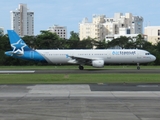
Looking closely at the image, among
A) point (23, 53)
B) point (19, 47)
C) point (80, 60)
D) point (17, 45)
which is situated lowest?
point (80, 60)

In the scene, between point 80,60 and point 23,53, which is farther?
point 23,53

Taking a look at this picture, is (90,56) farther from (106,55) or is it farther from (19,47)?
(19,47)

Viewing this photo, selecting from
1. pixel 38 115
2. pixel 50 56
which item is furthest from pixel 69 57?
pixel 38 115

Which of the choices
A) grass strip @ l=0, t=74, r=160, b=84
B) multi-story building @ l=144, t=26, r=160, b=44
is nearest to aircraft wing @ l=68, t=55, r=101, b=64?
grass strip @ l=0, t=74, r=160, b=84

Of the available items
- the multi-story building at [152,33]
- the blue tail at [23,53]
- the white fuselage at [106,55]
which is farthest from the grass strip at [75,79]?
the multi-story building at [152,33]

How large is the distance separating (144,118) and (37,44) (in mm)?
82831

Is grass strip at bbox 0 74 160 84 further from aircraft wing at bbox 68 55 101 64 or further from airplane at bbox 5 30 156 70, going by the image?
airplane at bbox 5 30 156 70

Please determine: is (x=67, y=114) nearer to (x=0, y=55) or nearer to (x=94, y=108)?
(x=94, y=108)

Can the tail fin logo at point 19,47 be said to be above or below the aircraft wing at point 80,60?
above

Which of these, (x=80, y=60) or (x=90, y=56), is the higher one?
(x=90, y=56)

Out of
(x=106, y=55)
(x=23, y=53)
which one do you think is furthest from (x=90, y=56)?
(x=23, y=53)

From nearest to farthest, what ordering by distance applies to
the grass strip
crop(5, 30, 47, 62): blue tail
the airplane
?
the grass strip
the airplane
crop(5, 30, 47, 62): blue tail

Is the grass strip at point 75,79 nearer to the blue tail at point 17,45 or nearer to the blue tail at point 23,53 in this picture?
the blue tail at point 23,53

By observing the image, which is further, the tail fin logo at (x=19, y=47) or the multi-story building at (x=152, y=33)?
the multi-story building at (x=152, y=33)
